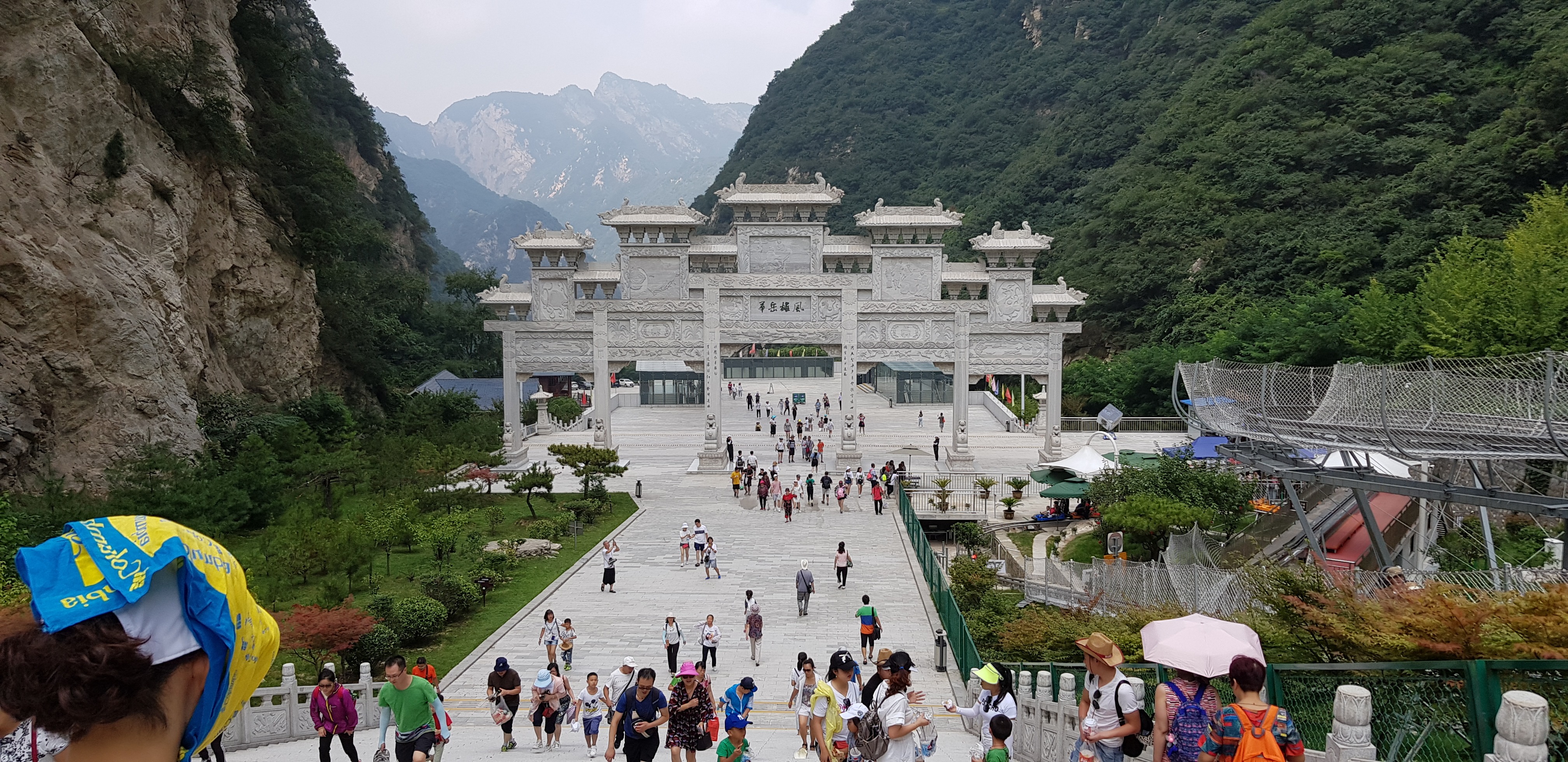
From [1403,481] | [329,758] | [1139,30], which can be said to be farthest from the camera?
[1139,30]

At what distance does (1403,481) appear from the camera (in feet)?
36.9

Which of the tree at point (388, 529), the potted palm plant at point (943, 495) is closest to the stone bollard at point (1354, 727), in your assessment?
the tree at point (388, 529)

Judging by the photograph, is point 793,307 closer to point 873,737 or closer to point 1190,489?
point 1190,489

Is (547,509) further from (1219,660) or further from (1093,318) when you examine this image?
(1093,318)

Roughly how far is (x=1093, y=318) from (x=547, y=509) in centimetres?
3746

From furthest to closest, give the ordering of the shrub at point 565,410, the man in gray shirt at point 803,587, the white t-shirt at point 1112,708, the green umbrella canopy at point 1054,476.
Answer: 1. the shrub at point 565,410
2. the green umbrella canopy at point 1054,476
3. the man in gray shirt at point 803,587
4. the white t-shirt at point 1112,708

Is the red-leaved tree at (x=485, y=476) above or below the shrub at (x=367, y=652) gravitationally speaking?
above

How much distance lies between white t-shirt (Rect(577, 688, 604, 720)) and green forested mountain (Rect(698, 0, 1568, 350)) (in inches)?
1157

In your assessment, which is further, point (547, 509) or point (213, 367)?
point (213, 367)

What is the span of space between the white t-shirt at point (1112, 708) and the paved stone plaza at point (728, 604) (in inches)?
138

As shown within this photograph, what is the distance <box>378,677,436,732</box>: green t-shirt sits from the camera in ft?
21.6

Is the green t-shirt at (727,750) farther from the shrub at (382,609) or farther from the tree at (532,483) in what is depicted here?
the tree at (532,483)

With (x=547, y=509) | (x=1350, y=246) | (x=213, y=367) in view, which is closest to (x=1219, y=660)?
(x=547, y=509)

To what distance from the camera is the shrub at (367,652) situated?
1166cm
